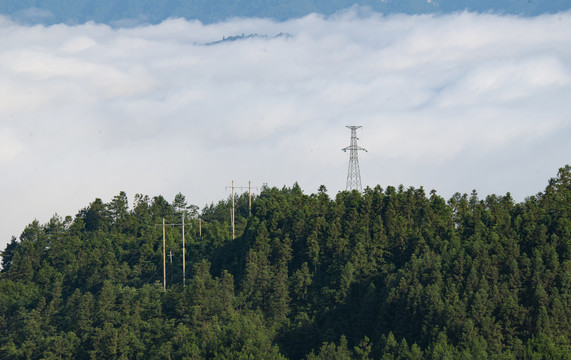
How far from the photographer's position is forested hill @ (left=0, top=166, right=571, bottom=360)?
89.3 meters

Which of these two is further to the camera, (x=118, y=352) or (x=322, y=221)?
(x=322, y=221)

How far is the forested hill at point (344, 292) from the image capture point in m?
89.3

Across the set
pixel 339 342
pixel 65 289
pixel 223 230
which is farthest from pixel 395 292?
pixel 65 289

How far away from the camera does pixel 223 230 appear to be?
5276 inches

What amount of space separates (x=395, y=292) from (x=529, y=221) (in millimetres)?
18878

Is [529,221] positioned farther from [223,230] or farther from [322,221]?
[223,230]

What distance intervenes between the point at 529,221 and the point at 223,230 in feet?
148

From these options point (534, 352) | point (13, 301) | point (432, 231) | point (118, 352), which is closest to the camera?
point (534, 352)

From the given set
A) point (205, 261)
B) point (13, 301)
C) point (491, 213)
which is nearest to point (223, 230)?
point (205, 261)

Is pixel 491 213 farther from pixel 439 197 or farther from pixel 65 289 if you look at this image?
pixel 65 289

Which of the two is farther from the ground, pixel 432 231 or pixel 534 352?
pixel 432 231

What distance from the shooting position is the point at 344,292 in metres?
102

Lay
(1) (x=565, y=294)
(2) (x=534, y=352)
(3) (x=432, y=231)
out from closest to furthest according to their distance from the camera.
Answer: (2) (x=534, y=352) → (1) (x=565, y=294) → (3) (x=432, y=231)

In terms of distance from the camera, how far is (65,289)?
Result: 138875 mm
